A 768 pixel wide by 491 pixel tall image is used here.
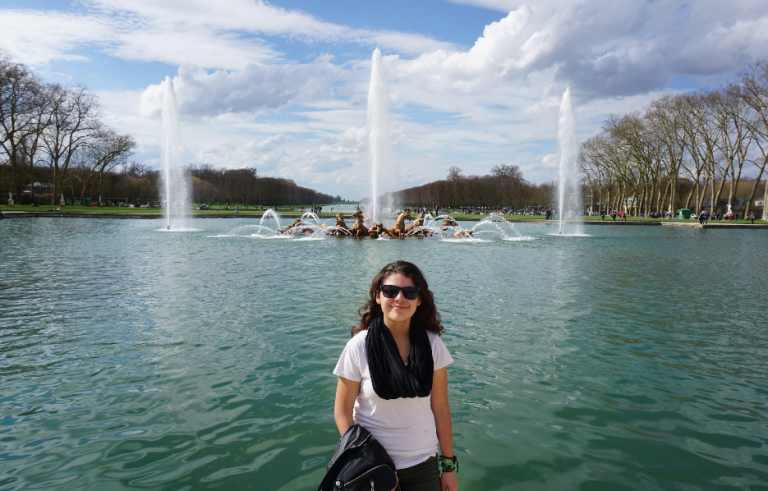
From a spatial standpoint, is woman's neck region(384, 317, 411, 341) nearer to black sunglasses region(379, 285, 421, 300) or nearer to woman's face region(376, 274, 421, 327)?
woman's face region(376, 274, 421, 327)

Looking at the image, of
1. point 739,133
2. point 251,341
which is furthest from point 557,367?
point 739,133

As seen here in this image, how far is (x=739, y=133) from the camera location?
181 ft

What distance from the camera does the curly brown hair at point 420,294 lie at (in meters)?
2.94

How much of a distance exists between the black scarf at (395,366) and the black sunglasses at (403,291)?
0.18 meters

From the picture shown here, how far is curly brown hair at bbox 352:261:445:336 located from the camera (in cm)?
294

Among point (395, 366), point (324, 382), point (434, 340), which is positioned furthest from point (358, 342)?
point (324, 382)

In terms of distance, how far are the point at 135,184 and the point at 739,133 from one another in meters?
126

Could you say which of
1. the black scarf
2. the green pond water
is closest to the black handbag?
the black scarf

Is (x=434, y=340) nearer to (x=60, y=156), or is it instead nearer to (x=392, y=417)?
(x=392, y=417)

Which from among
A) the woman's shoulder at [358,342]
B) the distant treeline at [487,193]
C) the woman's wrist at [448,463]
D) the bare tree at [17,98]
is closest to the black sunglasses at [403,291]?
the woman's shoulder at [358,342]

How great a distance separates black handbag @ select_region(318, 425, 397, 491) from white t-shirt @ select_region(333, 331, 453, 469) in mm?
176

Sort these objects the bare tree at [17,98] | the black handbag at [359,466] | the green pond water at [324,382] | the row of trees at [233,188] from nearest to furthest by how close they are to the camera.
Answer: the black handbag at [359,466]
the green pond water at [324,382]
the bare tree at [17,98]
the row of trees at [233,188]

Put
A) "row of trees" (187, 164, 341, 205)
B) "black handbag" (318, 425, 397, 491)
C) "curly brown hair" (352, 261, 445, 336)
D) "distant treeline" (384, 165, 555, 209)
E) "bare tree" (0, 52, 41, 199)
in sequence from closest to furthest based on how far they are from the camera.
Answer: "black handbag" (318, 425, 397, 491), "curly brown hair" (352, 261, 445, 336), "bare tree" (0, 52, 41, 199), "distant treeline" (384, 165, 555, 209), "row of trees" (187, 164, 341, 205)

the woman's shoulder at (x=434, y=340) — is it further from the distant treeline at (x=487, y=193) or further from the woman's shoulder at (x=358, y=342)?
the distant treeline at (x=487, y=193)
